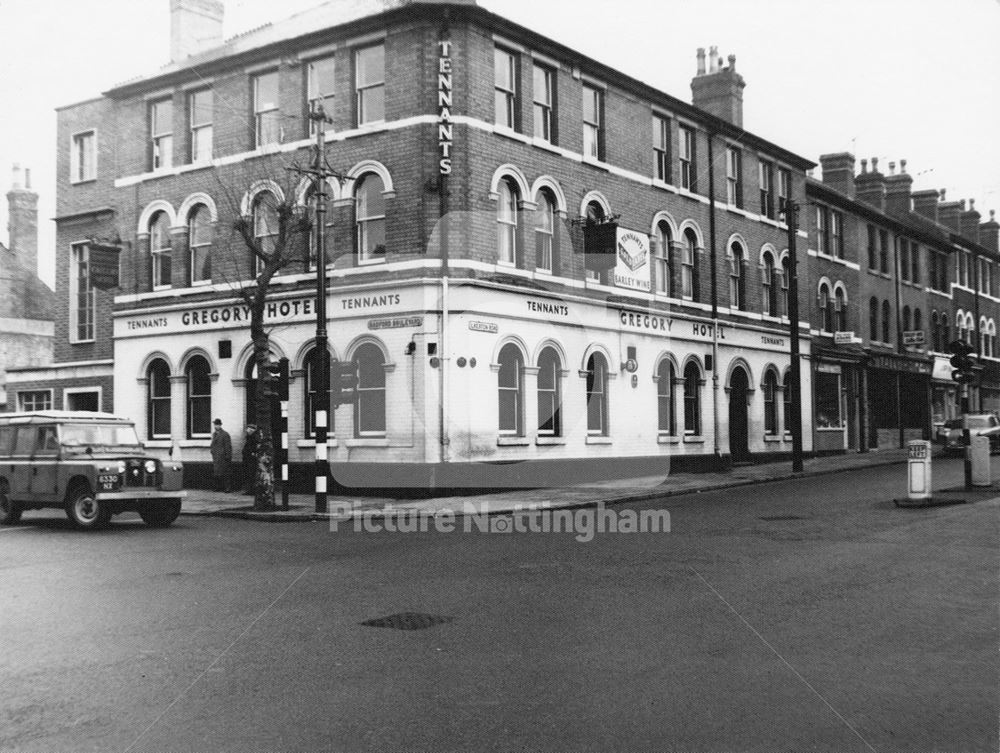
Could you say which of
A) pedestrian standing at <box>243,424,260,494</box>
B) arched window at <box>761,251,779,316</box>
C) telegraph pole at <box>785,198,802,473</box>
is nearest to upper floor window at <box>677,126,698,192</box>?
telegraph pole at <box>785,198,802,473</box>

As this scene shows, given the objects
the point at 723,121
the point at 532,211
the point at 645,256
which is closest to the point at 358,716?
the point at 532,211

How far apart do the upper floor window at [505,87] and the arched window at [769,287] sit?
13.7m

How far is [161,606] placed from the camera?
9117 millimetres

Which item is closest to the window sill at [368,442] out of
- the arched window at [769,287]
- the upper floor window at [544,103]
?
the upper floor window at [544,103]

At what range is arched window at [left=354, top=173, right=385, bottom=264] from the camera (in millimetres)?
23328

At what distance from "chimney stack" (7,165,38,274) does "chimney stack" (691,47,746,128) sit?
28.8 metres

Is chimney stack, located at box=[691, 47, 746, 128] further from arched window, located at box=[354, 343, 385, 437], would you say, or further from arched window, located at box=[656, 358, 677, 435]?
arched window, located at box=[354, 343, 385, 437]

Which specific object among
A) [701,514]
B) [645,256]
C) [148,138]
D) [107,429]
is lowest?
[701,514]

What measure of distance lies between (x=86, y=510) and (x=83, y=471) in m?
0.69

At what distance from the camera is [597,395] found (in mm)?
26281

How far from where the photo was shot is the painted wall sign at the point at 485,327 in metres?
22.3

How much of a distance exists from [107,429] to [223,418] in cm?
786

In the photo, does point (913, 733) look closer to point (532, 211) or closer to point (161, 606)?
point (161, 606)

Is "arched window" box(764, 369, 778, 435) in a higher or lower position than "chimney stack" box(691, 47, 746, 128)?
lower
